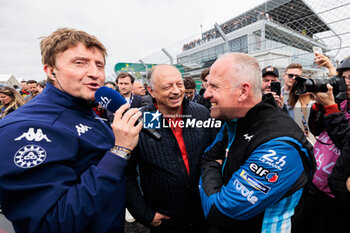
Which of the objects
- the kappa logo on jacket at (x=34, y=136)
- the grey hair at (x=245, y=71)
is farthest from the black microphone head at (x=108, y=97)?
the grey hair at (x=245, y=71)

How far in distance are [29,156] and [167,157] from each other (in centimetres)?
99

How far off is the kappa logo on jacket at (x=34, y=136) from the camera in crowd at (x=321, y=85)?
200 centimetres

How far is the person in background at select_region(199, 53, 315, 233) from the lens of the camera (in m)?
0.97

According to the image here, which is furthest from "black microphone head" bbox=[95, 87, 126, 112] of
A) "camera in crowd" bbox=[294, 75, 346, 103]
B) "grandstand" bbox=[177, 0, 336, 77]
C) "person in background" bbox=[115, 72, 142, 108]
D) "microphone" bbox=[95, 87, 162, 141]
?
"person in background" bbox=[115, 72, 142, 108]

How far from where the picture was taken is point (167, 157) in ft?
4.99

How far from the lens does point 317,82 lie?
5.10 feet

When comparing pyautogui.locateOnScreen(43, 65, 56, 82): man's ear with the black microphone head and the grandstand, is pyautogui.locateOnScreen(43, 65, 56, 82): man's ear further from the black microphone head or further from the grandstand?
the grandstand

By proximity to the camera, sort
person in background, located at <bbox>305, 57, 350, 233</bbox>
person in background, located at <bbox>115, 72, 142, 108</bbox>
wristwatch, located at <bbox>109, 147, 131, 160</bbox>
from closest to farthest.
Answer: wristwatch, located at <bbox>109, 147, 131, 160</bbox> → person in background, located at <bbox>305, 57, 350, 233</bbox> → person in background, located at <bbox>115, 72, 142, 108</bbox>

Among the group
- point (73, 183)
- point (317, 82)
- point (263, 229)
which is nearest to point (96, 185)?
point (73, 183)

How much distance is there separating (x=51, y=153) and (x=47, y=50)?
2.36 feet

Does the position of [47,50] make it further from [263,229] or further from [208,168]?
[263,229]

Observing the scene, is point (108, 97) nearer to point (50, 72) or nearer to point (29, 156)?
point (50, 72)

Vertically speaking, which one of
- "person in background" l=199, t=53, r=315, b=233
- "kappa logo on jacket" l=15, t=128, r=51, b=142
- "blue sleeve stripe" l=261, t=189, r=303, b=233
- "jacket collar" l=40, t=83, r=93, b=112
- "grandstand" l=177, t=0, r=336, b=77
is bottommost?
"blue sleeve stripe" l=261, t=189, r=303, b=233

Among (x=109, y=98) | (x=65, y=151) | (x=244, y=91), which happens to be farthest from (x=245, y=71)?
(x=65, y=151)
